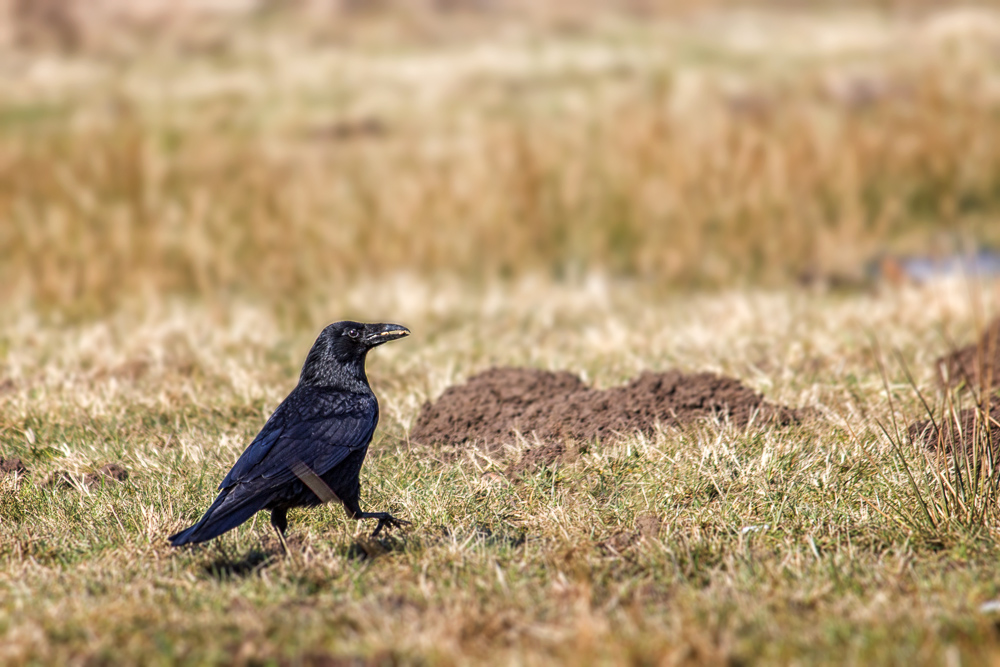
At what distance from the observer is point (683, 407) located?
4.21m

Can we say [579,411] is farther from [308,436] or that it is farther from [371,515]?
[308,436]

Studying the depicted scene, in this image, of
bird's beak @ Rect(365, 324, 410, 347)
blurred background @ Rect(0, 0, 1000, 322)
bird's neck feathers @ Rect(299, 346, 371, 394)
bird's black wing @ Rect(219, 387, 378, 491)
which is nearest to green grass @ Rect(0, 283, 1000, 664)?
bird's black wing @ Rect(219, 387, 378, 491)

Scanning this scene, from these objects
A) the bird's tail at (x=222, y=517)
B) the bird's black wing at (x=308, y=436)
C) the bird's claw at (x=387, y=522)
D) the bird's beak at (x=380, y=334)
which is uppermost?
the bird's beak at (x=380, y=334)

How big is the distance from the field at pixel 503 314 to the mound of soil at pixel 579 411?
0.12 meters

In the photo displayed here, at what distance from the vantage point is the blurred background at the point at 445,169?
998 centimetres

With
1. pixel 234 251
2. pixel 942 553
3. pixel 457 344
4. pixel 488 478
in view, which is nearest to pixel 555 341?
pixel 457 344

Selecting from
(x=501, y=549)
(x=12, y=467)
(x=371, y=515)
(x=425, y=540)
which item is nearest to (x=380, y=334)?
(x=371, y=515)

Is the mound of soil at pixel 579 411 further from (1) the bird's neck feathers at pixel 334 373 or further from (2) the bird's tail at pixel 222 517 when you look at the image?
(2) the bird's tail at pixel 222 517

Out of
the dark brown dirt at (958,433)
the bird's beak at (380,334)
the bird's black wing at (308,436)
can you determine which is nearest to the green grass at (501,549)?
the dark brown dirt at (958,433)

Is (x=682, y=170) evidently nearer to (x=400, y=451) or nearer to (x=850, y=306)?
(x=850, y=306)

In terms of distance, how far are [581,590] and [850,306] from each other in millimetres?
5399

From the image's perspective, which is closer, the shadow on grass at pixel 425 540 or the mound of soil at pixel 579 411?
the shadow on grass at pixel 425 540

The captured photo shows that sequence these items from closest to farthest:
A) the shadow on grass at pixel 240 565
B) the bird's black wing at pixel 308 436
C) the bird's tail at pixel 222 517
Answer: the bird's tail at pixel 222 517 < the shadow on grass at pixel 240 565 < the bird's black wing at pixel 308 436

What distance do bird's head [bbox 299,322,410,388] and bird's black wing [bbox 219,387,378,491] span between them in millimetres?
110
